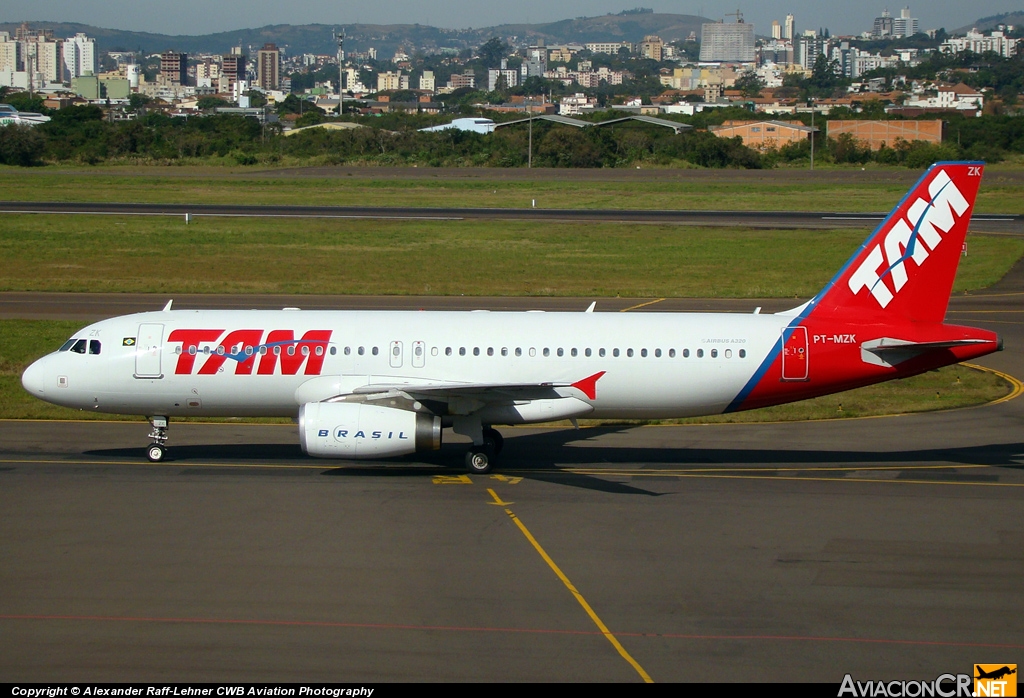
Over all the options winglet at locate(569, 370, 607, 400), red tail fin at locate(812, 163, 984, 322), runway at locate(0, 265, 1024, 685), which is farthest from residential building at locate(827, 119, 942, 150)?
winglet at locate(569, 370, 607, 400)

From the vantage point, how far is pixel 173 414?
28.0m

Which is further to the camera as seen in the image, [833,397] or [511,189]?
[511,189]

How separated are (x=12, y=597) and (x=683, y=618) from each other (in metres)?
11.7

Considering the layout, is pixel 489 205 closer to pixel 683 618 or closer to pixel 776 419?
pixel 776 419

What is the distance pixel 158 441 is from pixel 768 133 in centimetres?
15031

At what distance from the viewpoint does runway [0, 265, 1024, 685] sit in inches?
650

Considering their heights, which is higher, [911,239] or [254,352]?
[911,239]

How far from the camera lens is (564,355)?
2748cm

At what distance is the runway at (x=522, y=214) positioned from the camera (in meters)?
83.1

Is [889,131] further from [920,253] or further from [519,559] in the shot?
[519,559]

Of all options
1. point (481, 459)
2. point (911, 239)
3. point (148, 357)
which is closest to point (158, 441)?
point (148, 357)

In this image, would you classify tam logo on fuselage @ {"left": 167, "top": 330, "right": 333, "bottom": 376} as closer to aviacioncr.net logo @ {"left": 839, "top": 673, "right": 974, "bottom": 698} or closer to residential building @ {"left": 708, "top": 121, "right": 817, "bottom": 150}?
aviacioncr.net logo @ {"left": 839, "top": 673, "right": 974, "bottom": 698}

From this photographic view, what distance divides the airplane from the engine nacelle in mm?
1117

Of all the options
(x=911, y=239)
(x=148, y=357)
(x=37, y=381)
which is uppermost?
(x=911, y=239)
